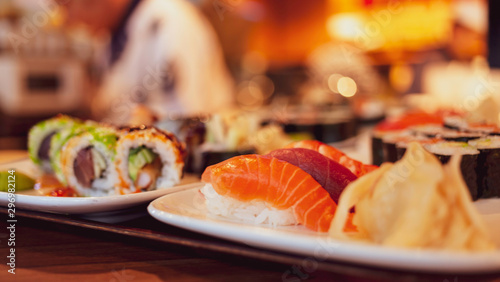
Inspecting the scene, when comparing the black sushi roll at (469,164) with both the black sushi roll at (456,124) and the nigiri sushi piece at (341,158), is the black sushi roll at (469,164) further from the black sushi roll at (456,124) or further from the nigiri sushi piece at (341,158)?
the black sushi roll at (456,124)

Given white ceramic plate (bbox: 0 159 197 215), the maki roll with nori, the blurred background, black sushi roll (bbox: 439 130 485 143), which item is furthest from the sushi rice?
the blurred background

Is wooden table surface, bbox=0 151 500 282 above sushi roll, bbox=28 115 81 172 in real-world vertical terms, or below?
below

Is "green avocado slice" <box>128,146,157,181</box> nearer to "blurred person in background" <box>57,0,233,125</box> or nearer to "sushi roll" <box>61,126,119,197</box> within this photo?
"sushi roll" <box>61,126,119,197</box>

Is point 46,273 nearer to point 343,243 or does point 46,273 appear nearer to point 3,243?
point 3,243

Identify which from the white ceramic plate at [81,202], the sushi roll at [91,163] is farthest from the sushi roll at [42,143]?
the white ceramic plate at [81,202]

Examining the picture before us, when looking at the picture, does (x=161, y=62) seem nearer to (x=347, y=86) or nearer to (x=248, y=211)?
(x=347, y=86)

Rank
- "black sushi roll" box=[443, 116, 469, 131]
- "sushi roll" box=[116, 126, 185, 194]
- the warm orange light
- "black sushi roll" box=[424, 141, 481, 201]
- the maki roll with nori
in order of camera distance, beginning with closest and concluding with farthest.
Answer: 1. "black sushi roll" box=[424, 141, 481, 201]
2. "sushi roll" box=[116, 126, 185, 194]
3. the maki roll with nori
4. "black sushi roll" box=[443, 116, 469, 131]
5. the warm orange light

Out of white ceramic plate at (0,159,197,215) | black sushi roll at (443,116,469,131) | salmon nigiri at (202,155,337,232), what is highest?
black sushi roll at (443,116,469,131)
